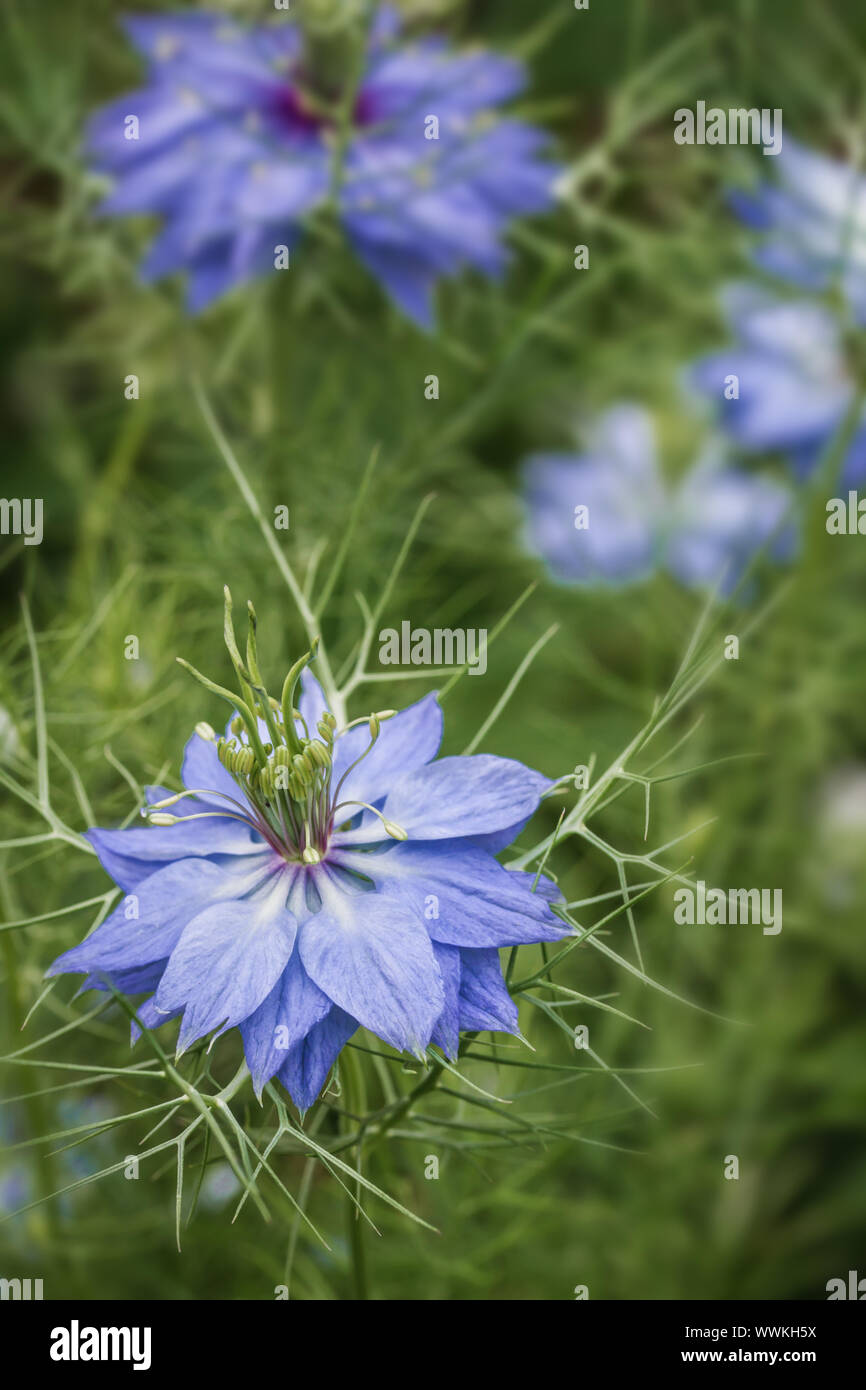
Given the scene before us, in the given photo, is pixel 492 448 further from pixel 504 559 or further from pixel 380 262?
pixel 380 262

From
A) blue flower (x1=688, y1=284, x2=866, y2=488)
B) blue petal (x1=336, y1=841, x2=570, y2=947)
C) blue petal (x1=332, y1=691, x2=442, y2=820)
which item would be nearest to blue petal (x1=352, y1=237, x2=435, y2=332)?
blue flower (x1=688, y1=284, x2=866, y2=488)

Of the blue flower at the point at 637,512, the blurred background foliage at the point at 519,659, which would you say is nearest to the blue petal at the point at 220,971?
the blurred background foliage at the point at 519,659

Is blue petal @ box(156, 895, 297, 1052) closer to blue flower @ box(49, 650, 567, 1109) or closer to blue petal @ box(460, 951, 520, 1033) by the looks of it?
blue flower @ box(49, 650, 567, 1109)

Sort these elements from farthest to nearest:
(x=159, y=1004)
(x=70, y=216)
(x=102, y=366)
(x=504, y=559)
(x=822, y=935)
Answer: (x=102, y=366) < (x=504, y=559) < (x=822, y=935) < (x=70, y=216) < (x=159, y=1004)

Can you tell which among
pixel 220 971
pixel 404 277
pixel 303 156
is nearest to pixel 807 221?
pixel 404 277

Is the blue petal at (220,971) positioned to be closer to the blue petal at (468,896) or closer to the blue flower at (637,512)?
the blue petal at (468,896)

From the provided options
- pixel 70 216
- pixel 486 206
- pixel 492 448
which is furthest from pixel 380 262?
pixel 492 448
